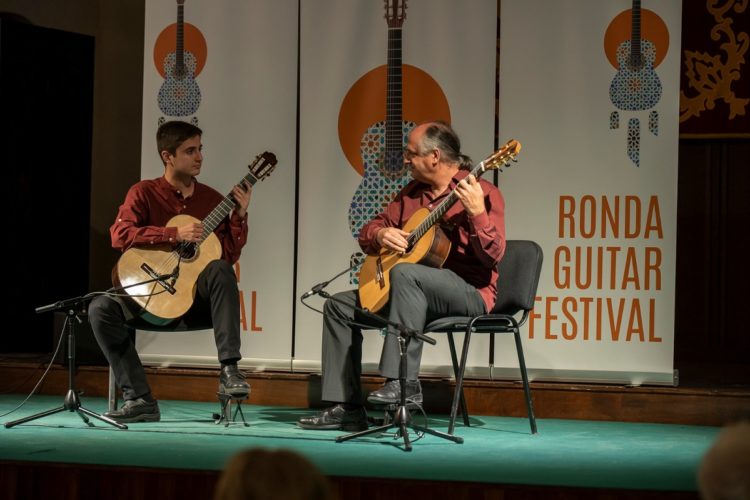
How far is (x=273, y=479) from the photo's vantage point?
1.26m

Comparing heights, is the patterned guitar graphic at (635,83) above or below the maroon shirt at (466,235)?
above

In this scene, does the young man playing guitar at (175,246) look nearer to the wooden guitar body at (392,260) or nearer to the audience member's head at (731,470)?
the wooden guitar body at (392,260)

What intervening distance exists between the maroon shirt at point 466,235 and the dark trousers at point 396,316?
110 mm

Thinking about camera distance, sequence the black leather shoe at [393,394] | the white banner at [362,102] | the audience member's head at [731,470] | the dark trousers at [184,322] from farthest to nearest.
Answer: the white banner at [362,102] → the dark trousers at [184,322] → the black leather shoe at [393,394] → the audience member's head at [731,470]

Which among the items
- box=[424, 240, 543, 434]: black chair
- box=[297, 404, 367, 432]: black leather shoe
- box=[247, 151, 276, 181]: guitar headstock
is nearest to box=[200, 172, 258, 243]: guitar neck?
box=[247, 151, 276, 181]: guitar headstock

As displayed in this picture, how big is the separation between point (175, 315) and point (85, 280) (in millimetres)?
2145

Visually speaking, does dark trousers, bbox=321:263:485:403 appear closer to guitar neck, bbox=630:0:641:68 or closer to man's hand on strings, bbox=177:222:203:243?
man's hand on strings, bbox=177:222:203:243

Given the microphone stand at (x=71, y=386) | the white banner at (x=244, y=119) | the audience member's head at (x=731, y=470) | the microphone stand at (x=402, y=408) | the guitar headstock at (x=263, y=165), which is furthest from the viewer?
the white banner at (x=244, y=119)

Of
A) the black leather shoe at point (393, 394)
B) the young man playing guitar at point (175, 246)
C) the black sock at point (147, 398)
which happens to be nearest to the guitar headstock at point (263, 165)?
the young man playing guitar at point (175, 246)

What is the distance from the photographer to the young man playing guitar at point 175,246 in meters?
4.26

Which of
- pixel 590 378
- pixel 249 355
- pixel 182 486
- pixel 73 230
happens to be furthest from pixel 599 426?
pixel 73 230

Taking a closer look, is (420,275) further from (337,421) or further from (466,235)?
(337,421)

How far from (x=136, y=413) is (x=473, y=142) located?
207 cm

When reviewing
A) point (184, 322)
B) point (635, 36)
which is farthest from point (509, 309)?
point (635, 36)
